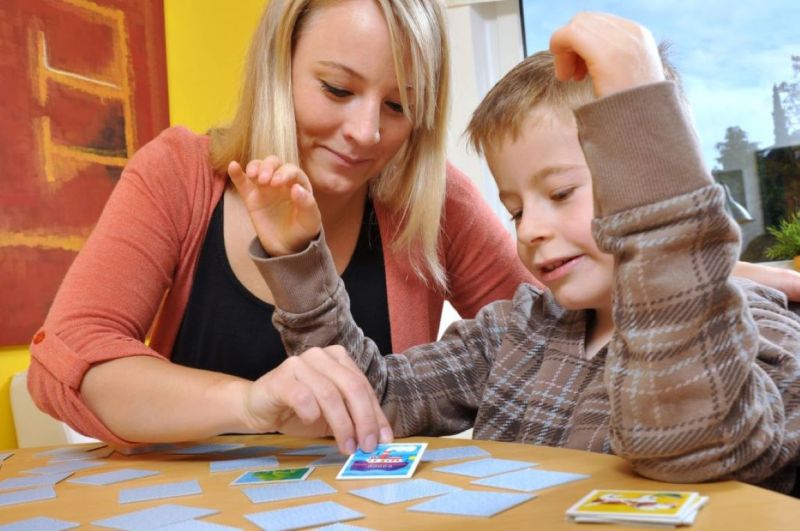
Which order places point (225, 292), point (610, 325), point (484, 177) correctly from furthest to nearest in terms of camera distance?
point (484, 177), point (225, 292), point (610, 325)

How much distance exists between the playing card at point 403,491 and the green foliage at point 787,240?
234cm

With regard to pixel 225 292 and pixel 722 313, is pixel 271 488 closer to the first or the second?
pixel 722 313

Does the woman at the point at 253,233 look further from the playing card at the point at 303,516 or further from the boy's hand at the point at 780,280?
the boy's hand at the point at 780,280

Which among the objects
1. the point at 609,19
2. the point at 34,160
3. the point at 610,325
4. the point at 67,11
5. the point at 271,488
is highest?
the point at 67,11

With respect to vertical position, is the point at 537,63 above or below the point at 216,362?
above

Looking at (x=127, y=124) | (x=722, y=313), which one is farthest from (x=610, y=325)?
(x=127, y=124)

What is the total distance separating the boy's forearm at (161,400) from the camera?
1167 millimetres

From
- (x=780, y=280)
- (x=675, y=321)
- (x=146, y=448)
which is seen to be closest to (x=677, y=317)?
(x=675, y=321)

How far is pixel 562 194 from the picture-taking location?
117 cm

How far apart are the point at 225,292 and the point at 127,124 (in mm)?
1568

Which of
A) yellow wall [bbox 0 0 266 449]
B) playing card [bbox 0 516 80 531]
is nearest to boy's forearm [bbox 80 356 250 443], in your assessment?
playing card [bbox 0 516 80 531]

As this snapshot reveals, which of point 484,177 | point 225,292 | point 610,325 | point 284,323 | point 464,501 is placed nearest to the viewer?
point 464,501

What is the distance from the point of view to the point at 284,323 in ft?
4.32

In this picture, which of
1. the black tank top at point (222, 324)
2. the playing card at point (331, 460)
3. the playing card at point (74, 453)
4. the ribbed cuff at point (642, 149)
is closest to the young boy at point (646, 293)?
the ribbed cuff at point (642, 149)
